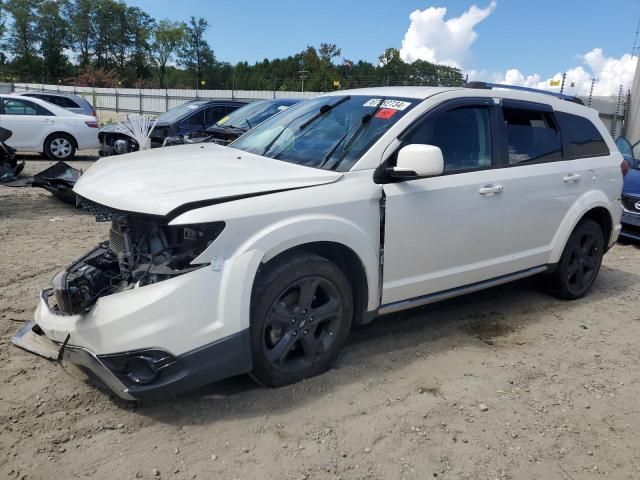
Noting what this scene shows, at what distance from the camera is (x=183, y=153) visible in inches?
151

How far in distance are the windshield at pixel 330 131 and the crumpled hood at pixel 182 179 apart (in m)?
0.17

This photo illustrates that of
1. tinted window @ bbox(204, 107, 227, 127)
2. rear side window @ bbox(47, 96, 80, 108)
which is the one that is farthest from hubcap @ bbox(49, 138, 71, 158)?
tinted window @ bbox(204, 107, 227, 127)

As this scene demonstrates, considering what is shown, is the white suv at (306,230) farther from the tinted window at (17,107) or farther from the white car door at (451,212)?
the tinted window at (17,107)

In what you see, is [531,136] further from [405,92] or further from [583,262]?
[583,262]

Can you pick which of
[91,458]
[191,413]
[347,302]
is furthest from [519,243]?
[91,458]

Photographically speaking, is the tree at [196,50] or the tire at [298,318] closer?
the tire at [298,318]

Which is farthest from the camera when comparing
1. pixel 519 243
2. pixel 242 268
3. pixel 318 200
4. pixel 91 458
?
pixel 519 243

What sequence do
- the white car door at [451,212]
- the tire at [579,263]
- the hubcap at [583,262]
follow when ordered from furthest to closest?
the hubcap at [583,262] → the tire at [579,263] → the white car door at [451,212]

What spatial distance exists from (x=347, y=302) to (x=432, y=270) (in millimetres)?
771

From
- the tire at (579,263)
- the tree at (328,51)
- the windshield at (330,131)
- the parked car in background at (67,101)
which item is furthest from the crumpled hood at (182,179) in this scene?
the tree at (328,51)

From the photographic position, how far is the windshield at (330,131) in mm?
3617

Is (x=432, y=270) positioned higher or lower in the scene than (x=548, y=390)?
higher

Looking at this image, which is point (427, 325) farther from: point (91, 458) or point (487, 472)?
point (91, 458)

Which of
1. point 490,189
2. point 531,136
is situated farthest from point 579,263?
point 490,189
